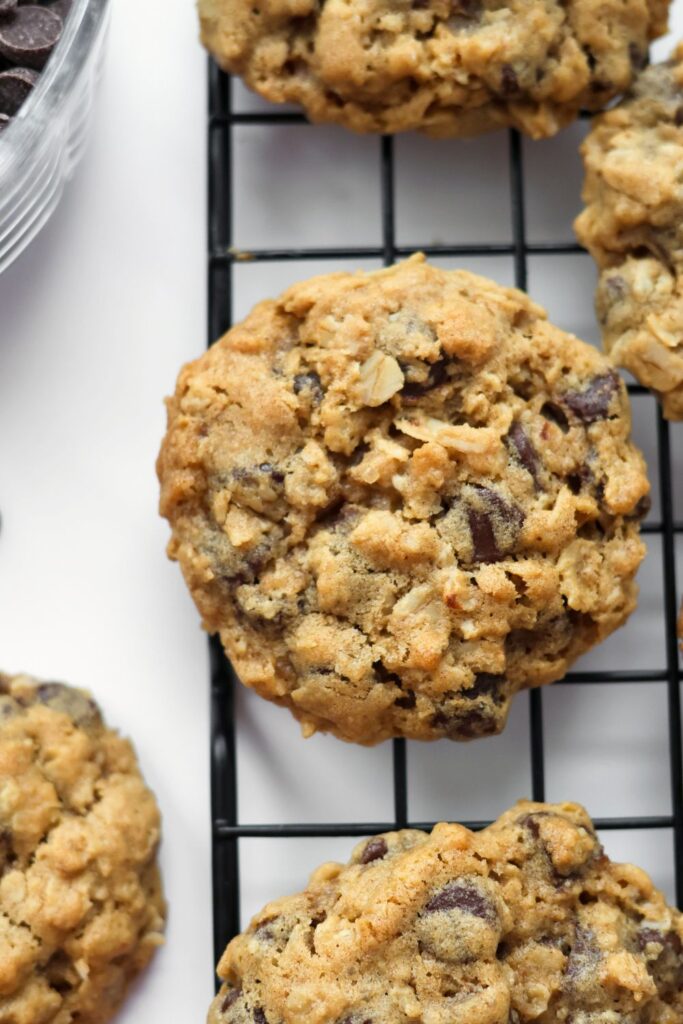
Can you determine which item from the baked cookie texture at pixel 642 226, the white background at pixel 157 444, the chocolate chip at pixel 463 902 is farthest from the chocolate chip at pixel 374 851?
the baked cookie texture at pixel 642 226

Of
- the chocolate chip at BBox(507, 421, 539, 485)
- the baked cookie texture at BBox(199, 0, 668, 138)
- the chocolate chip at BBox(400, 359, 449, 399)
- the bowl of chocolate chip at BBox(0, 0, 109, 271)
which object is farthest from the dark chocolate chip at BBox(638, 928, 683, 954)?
the bowl of chocolate chip at BBox(0, 0, 109, 271)

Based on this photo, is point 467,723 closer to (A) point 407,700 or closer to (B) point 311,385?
(A) point 407,700

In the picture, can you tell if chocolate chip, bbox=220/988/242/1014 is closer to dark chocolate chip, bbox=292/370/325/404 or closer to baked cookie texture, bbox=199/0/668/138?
dark chocolate chip, bbox=292/370/325/404

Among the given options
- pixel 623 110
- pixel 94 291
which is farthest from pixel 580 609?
pixel 94 291

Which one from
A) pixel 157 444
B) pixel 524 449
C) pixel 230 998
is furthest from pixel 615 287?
pixel 230 998

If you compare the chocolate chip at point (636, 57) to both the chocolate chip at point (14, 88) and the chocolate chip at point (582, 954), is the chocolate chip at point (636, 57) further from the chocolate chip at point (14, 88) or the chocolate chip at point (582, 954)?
the chocolate chip at point (582, 954)
